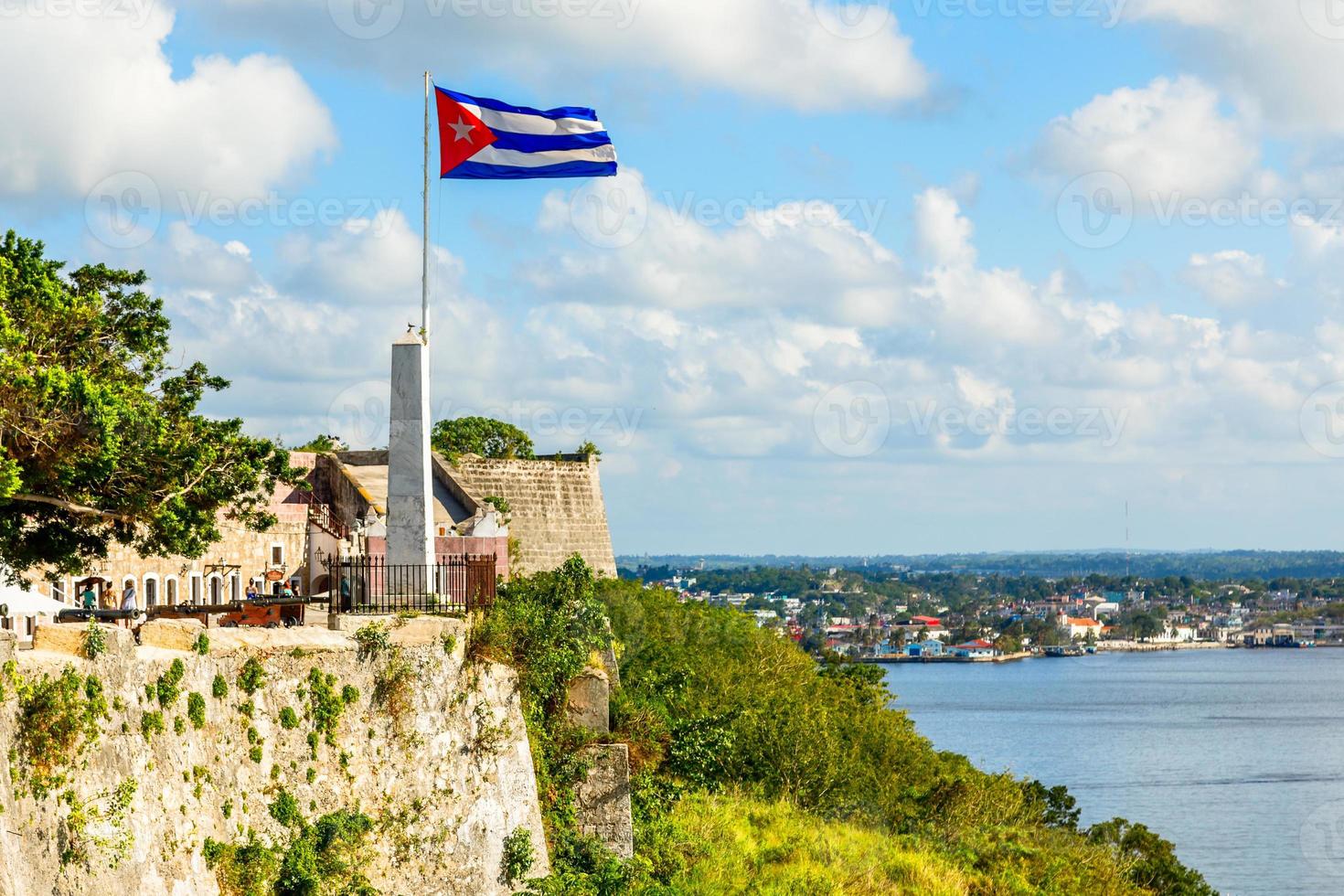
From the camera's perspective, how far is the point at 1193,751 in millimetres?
95312

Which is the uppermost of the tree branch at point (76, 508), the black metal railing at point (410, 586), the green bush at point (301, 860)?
the tree branch at point (76, 508)

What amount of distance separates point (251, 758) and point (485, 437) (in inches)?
1555

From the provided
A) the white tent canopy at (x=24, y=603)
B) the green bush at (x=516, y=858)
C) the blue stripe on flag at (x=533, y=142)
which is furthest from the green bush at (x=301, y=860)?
the blue stripe on flag at (x=533, y=142)

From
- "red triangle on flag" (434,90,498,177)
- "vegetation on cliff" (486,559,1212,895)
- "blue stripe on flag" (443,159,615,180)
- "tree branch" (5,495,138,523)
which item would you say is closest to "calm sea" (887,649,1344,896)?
"vegetation on cliff" (486,559,1212,895)

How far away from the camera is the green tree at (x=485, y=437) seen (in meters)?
53.4

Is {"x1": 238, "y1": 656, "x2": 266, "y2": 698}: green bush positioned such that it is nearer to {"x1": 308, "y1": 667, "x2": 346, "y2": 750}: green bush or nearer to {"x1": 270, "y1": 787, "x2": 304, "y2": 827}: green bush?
{"x1": 308, "y1": 667, "x2": 346, "y2": 750}: green bush

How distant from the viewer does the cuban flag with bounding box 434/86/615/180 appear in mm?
22844

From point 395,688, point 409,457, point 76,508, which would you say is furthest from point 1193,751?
point 76,508

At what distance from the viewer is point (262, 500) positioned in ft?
74.7

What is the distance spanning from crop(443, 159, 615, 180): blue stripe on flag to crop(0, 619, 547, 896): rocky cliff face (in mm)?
6762

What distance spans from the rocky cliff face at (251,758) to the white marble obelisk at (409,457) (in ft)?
5.98

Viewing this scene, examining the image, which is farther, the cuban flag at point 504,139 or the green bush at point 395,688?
the cuban flag at point 504,139

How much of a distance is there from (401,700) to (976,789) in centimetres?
2581

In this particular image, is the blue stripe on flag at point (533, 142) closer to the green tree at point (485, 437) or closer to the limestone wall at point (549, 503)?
the limestone wall at point (549, 503)
